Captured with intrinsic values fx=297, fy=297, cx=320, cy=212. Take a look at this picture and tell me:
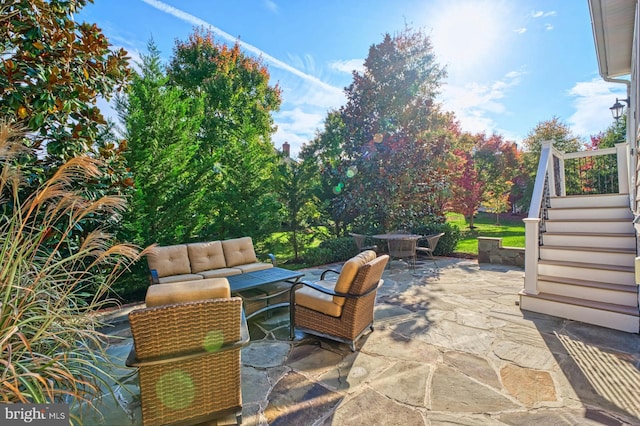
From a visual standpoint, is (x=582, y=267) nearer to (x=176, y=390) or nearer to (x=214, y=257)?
(x=176, y=390)

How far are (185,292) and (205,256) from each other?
123 inches

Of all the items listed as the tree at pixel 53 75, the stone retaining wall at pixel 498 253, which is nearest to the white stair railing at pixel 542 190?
the stone retaining wall at pixel 498 253

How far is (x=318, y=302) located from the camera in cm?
324

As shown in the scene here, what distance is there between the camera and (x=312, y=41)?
7590 millimetres

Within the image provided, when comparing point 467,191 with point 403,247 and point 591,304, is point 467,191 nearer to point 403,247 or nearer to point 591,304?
point 403,247

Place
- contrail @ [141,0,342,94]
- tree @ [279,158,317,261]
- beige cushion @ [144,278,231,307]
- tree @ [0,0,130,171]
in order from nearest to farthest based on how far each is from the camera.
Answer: beige cushion @ [144,278,231,307] → tree @ [0,0,130,171] → tree @ [279,158,317,261] → contrail @ [141,0,342,94]

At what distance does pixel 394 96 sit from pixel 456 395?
347 inches

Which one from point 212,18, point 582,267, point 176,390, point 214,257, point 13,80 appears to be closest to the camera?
point 176,390

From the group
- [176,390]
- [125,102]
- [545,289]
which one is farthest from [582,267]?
[125,102]

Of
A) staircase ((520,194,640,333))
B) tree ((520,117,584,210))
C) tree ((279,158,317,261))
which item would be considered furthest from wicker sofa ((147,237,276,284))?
tree ((520,117,584,210))

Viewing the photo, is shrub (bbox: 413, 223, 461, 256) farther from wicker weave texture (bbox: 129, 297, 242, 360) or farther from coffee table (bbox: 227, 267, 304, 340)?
wicker weave texture (bbox: 129, 297, 242, 360)

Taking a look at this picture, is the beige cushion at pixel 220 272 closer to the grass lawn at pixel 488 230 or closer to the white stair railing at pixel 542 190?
the white stair railing at pixel 542 190

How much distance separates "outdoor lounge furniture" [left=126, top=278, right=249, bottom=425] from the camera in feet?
6.05

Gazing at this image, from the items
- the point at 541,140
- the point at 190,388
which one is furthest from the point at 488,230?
the point at 190,388
